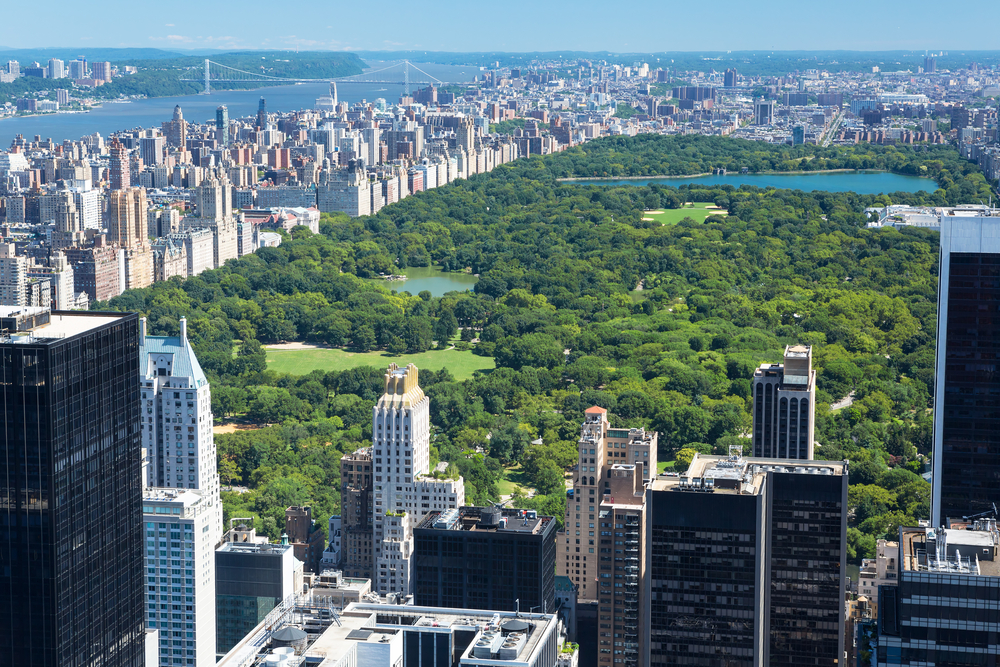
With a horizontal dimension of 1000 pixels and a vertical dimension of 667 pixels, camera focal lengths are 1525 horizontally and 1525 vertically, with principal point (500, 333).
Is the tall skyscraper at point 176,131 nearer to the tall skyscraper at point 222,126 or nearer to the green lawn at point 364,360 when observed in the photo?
the tall skyscraper at point 222,126

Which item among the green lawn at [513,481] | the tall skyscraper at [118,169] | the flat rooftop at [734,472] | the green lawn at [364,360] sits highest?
the tall skyscraper at [118,169]

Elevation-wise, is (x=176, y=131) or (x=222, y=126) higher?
(x=222, y=126)

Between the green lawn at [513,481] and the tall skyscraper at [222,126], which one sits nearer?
the green lawn at [513,481]

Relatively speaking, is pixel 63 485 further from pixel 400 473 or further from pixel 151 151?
pixel 151 151

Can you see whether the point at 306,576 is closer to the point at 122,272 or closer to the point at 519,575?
the point at 519,575

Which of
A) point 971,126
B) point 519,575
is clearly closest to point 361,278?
point 519,575

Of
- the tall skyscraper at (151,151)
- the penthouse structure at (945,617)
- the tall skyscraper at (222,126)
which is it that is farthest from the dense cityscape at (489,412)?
the tall skyscraper at (222,126)

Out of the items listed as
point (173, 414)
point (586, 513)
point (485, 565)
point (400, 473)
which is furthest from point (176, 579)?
point (586, 513)
